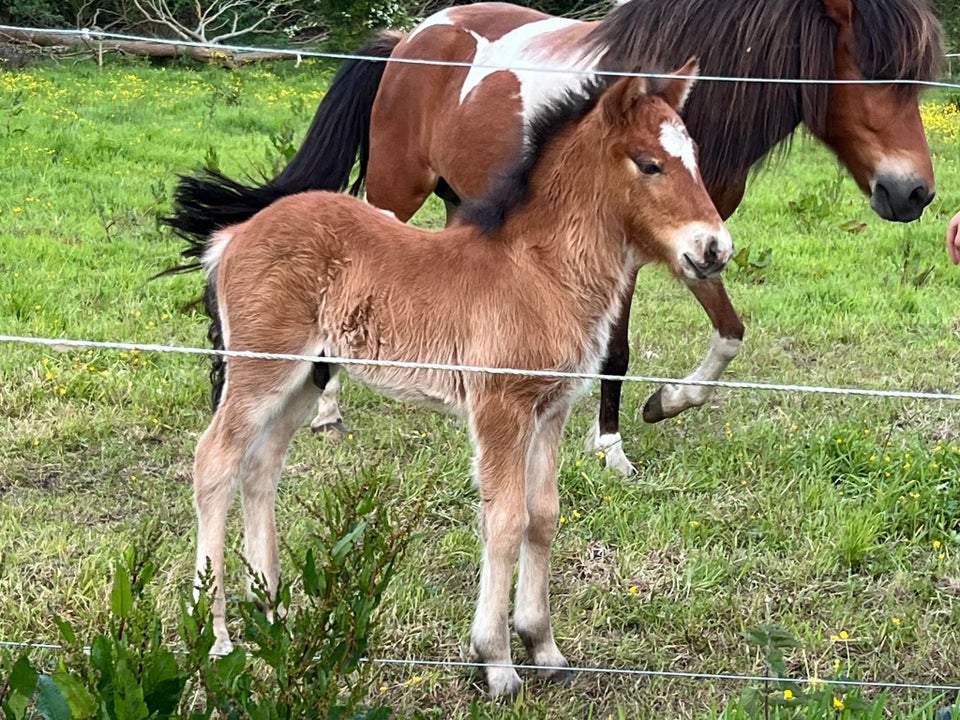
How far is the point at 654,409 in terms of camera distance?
425cm

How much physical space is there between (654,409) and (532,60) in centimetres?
154

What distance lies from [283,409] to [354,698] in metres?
1.27

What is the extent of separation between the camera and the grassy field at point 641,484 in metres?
2.82

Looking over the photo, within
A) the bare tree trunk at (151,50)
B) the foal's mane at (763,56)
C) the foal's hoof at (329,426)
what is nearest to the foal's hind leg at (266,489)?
the foal's hoof at (329,426)

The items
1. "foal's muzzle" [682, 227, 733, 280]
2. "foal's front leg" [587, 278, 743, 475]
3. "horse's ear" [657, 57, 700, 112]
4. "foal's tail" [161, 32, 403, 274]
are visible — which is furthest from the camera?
"foal's tail" [161, 32, 403, 274]

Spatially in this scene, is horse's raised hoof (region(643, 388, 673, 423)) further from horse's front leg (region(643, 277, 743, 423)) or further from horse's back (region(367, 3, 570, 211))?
horse's back (region(367, 3, 570, 211))

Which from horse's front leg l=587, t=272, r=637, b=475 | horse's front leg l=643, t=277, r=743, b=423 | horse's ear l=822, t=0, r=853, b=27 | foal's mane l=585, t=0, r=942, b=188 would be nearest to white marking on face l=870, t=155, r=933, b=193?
foal's mane l=585, t=0, r=942, b=188

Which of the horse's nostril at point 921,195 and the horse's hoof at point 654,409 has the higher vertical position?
the horse's nostril at point 921,195

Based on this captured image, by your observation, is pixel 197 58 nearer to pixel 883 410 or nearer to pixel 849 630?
pixel 883 410

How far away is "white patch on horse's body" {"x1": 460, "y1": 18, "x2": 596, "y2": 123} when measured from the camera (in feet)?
12.9

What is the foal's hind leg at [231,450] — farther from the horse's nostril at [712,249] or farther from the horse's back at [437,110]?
the horse's back at [437,110]

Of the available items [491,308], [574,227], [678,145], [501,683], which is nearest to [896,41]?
[678,145]

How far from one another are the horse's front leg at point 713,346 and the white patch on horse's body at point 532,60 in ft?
3.15

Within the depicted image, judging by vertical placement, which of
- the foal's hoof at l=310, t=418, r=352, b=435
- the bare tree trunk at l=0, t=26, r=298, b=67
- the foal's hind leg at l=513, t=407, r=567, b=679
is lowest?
the bare tree trunk at l=0, t=26, r=298, b=67
